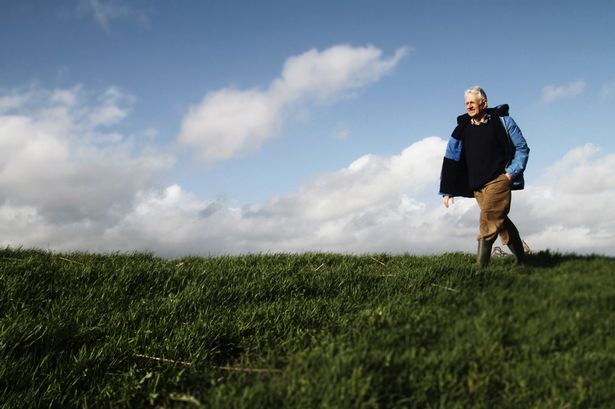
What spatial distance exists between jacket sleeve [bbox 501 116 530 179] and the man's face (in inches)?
15.3

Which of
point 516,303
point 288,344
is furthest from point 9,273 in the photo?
point 516,303

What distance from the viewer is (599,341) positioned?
4.13 metres

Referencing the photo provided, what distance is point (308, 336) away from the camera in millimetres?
5145

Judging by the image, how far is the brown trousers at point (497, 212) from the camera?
7.37m

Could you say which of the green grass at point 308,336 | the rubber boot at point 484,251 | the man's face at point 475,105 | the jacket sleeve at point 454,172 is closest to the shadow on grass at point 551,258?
the green grass at point 308,336

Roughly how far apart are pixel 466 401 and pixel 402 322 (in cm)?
114

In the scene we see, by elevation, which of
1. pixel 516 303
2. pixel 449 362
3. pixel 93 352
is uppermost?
pixel 516 303

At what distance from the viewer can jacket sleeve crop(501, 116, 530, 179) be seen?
7.32 m

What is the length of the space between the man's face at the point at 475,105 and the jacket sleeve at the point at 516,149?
39 centimetres

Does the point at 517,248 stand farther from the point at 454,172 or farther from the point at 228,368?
the point at 228,368

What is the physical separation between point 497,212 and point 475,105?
173cm

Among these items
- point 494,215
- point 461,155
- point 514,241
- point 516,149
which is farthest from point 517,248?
point 461,155

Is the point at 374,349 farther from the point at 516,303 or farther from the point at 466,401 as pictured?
the point at 516,303

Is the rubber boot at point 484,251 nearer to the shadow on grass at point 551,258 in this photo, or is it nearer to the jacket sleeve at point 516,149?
the shadow on grass at point 551,258
